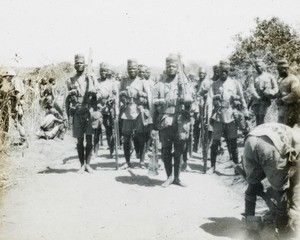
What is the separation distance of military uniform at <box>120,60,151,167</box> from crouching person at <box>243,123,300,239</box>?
16.2 ft

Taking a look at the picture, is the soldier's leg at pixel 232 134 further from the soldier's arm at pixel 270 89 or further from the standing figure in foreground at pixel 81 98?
the standing figure in foreground at pixel 81 98

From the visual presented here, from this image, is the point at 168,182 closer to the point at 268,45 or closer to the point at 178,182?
the point at 178,182

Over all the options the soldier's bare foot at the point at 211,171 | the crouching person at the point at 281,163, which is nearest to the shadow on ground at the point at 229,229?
the crouching person at the point at 281,163

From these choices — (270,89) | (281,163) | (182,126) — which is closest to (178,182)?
(182,126)

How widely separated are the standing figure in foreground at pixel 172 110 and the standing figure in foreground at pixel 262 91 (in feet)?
10.3

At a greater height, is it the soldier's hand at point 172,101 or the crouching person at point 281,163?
the soldier's hand at point 172,101

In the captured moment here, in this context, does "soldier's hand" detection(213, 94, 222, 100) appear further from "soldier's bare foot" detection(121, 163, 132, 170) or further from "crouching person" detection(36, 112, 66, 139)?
"crouching person" detection(36, 112, 66, 139)

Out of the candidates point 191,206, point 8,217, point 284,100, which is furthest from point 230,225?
point 8,217

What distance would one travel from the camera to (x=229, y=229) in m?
5.64

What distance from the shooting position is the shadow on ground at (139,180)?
27.6ft

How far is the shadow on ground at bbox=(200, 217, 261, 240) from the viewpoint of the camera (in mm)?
5297

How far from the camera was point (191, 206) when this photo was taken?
22.6 feet

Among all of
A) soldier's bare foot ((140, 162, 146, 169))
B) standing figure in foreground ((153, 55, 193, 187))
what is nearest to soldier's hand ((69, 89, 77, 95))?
standing figure in foreground ((153, 55, 193, 187))

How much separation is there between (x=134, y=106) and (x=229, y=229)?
4.76 metres
